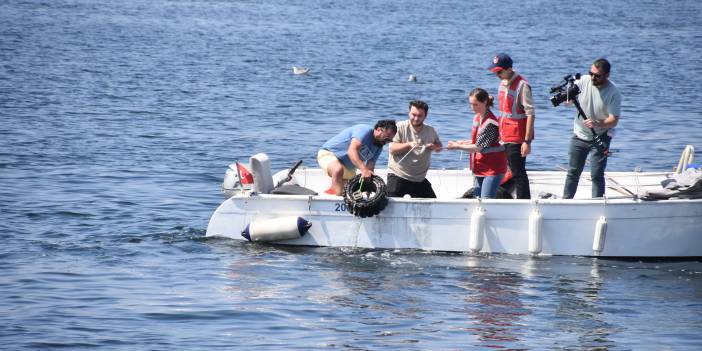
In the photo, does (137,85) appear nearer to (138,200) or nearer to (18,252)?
(138,200)

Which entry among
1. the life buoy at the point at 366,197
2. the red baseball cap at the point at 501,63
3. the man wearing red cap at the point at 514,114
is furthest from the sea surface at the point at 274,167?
the red baseball cap at the point at 501,63

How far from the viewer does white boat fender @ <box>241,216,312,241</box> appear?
12.8 m

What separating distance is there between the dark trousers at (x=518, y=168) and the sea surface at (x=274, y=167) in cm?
82

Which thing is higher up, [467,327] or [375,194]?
[375,194]

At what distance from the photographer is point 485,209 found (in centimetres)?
1238

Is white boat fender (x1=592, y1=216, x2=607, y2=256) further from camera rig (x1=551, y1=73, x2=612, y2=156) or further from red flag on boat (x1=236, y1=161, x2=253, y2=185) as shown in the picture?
red flag on boat (x1=236, y1=161, x2=253, y2=185)

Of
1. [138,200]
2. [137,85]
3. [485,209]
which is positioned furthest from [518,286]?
[137,85]

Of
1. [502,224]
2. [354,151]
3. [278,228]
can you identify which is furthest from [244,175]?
[502,224]

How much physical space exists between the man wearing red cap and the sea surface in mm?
1161

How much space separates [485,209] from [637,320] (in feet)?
7.28

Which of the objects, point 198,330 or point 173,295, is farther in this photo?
point 173,295

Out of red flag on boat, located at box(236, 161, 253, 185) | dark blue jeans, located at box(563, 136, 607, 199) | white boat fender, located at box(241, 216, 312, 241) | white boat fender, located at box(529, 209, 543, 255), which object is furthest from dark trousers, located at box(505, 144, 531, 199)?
red flag on boat, located at box(236, 161, 253, 185)

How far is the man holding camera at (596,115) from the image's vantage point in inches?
488

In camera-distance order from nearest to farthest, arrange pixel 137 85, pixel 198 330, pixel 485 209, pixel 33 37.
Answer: pixel 198 330
pixel 485 209
pixel 137 85
pixel 33 37
